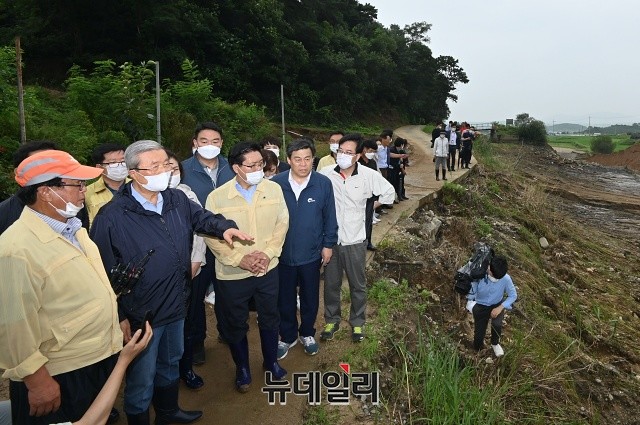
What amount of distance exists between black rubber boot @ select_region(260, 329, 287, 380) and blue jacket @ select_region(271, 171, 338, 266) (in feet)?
1.96

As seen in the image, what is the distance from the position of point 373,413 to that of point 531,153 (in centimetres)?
3105

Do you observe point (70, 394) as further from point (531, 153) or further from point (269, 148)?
point (531, 153)

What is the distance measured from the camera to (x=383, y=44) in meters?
32.5

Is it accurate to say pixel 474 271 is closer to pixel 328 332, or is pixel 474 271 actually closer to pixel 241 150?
pixel 328 332

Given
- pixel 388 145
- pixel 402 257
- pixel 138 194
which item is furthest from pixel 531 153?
pixel 138 194

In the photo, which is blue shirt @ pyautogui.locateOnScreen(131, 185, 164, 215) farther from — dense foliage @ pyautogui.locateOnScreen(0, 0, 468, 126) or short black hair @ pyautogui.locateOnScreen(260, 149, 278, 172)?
dense foliage @ pyautogui.locateOnScreen(0, 0, 468, 126)

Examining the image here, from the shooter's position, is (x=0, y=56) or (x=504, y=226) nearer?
(x=0, y=56)

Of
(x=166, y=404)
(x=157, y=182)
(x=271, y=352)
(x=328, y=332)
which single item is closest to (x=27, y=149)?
(x=157, y=182)

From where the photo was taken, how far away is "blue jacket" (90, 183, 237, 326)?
2.37 metres

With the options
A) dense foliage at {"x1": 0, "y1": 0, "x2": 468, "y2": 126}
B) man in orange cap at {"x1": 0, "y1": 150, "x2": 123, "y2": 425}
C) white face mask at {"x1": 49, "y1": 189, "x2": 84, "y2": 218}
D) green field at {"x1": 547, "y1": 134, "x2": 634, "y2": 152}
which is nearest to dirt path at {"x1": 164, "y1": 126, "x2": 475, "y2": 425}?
man in orange cap at {"x1": 0, "y1": 150, "x2": 123, "y2": 425}

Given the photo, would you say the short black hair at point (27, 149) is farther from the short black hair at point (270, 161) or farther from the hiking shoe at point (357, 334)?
the hiking shoe at point (357, 334)

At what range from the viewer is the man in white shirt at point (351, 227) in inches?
154

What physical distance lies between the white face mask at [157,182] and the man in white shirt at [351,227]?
70.8 inches

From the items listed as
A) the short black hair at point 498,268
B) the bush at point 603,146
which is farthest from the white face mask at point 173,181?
the bush at point 603,146
